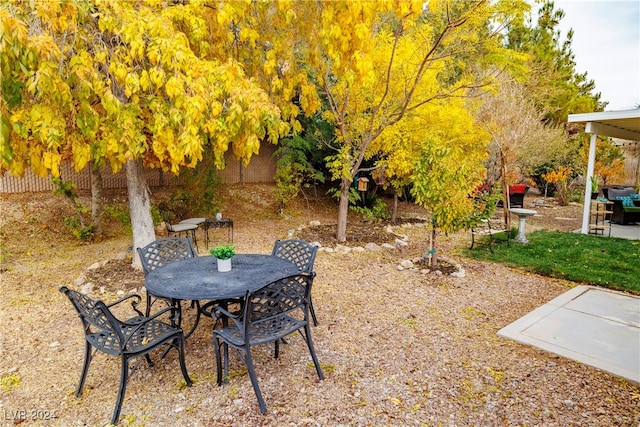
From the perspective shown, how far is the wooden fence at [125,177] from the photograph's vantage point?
8.49 m

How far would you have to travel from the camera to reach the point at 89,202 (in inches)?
350

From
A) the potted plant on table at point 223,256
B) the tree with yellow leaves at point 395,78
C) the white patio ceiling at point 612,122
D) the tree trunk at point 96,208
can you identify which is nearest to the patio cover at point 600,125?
the white patio ceiling at point 612,122

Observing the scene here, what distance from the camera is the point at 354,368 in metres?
3.17

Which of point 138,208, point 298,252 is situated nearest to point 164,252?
point 298,252

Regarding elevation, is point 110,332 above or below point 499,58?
below

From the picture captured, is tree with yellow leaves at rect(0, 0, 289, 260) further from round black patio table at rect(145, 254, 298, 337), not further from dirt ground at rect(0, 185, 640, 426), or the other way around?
dirt ground at rect(0, 185, 640, 426)

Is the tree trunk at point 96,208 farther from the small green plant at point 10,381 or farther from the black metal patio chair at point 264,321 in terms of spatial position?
the black metal patio chair at point 264,321

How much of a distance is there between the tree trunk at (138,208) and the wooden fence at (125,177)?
4.89ft

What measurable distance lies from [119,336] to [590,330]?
4.38m

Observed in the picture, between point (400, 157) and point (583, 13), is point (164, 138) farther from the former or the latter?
point (583, 13)

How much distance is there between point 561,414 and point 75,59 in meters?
4.94

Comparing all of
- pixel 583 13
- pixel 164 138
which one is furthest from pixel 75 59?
pixel 583 13

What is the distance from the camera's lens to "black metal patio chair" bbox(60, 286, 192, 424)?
2521mm

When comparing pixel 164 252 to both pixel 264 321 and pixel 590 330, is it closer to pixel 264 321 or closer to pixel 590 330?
pixel 264 321
